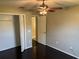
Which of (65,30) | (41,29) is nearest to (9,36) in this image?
(41,29)

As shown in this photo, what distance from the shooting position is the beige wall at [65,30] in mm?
4117

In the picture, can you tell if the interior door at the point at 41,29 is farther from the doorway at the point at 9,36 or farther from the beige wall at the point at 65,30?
the doorway at the point at 9,36

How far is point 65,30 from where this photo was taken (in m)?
4.60

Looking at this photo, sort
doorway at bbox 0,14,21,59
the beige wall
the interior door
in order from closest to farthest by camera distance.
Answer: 1. the beige wall
2. doorway at bbox 0,14,21,59
3. the interior door

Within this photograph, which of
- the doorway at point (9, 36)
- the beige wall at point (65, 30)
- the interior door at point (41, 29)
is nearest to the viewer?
the beige wall at point (65, 30)

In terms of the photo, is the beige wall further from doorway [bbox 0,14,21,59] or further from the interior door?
doorway [bbox 0,14,21,59]

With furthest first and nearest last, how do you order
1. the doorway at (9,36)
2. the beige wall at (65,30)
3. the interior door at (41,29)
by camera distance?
the interior door at (41,29)
the doorway at (9,36)
the beige wall at (65,30)

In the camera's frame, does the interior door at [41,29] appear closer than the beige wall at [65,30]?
No

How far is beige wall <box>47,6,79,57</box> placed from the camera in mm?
4117

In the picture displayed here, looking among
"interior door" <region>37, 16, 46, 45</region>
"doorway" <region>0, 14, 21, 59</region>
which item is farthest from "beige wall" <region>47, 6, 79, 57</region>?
"doorway" <region>0, 14, 21, 59</region>

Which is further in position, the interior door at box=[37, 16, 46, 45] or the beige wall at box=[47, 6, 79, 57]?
the interior door at box=[37, 16, 46, 45]

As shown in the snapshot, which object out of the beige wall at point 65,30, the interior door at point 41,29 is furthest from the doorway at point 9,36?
the beige wall at point 65,30

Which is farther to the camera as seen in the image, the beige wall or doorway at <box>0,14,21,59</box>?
doorway at <box>0,14,21,59</box>

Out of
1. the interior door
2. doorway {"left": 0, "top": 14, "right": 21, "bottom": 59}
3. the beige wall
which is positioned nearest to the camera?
the beige wall
